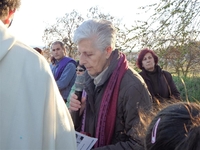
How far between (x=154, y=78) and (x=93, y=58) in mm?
2510

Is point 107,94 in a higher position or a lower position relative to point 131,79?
lower

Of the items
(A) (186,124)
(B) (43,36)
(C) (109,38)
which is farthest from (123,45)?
(B) (43,36)

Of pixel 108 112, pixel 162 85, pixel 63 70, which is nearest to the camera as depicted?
pixel 108 112

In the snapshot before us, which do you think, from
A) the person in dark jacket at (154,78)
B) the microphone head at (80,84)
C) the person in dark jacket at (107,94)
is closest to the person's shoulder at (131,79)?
the person in dark jacket at (107,94)

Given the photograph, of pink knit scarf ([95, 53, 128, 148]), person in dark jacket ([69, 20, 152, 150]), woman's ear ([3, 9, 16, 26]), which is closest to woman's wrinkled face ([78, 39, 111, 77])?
person in dark jacket ([69, 20, 152, 150])

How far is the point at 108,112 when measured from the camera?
2.36 m

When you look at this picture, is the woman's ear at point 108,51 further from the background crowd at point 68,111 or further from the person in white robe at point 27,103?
the person in white robe at point 27,103

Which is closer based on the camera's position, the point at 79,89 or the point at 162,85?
the point at 79,89

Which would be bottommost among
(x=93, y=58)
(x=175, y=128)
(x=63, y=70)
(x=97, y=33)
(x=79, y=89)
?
(x=63, y=70)

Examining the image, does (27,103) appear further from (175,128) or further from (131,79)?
(131,79)

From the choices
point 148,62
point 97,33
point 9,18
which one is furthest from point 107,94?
point 148,62

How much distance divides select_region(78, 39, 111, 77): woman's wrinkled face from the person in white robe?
111cm

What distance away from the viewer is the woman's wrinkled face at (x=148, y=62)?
5023 mm

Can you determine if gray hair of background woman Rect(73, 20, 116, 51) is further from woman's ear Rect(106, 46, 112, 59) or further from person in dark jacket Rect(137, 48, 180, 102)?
person in dark jacket Rect(137, 48, 180, 102)
